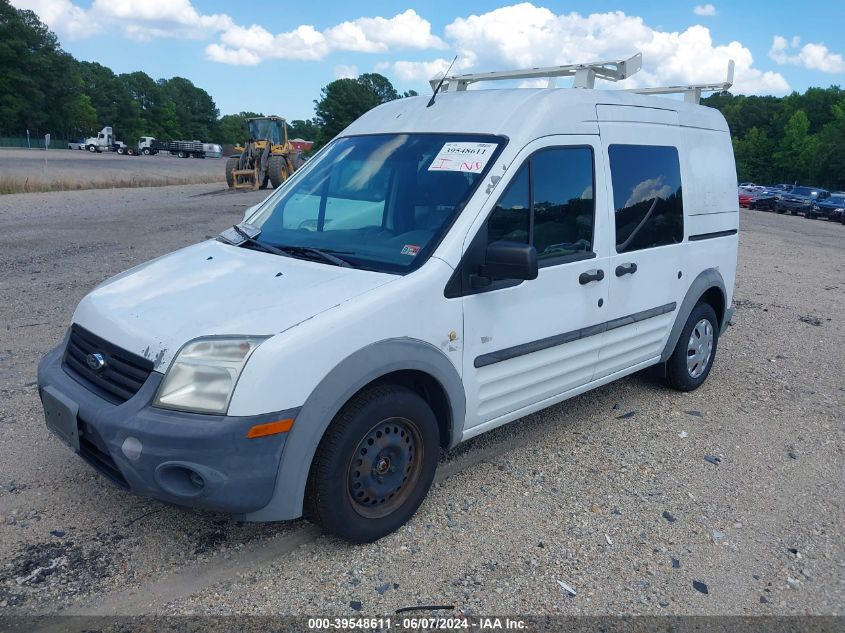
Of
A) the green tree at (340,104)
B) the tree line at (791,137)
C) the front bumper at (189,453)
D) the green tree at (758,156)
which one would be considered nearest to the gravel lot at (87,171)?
the front bumper at (189,453)

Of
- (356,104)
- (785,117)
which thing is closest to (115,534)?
(356,104)

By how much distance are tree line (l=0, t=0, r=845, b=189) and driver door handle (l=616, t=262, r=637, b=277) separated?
70.3 meters

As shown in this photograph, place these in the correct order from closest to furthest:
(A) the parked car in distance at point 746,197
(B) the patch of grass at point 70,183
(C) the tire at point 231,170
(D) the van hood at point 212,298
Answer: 1. (D) the van hood at point 212,298
2. (B) the patch of grass at point 70,183
3. (C) the tire at point 231,170
4. (A) the parked car in distance at point 746,197

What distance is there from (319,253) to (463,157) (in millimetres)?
919

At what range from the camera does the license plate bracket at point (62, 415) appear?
312 cm

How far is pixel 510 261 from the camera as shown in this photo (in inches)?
131

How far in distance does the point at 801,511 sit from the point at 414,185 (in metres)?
2.79

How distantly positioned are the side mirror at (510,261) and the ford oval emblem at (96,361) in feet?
5.95

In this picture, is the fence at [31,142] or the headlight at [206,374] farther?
the fence at [31,142]

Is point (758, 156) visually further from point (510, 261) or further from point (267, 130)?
point (510, 261)

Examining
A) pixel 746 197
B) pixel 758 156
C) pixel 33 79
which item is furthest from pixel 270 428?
pixel 758 156

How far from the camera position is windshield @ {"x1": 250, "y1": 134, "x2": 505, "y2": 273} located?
11.7 feet

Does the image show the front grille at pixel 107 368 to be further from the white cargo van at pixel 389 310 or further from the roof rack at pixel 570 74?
the roof rack at pixel 570 74

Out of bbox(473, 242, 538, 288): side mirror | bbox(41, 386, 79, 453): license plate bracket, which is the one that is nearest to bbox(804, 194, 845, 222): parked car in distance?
bbox(473, 242, 538, 288): side mirror
